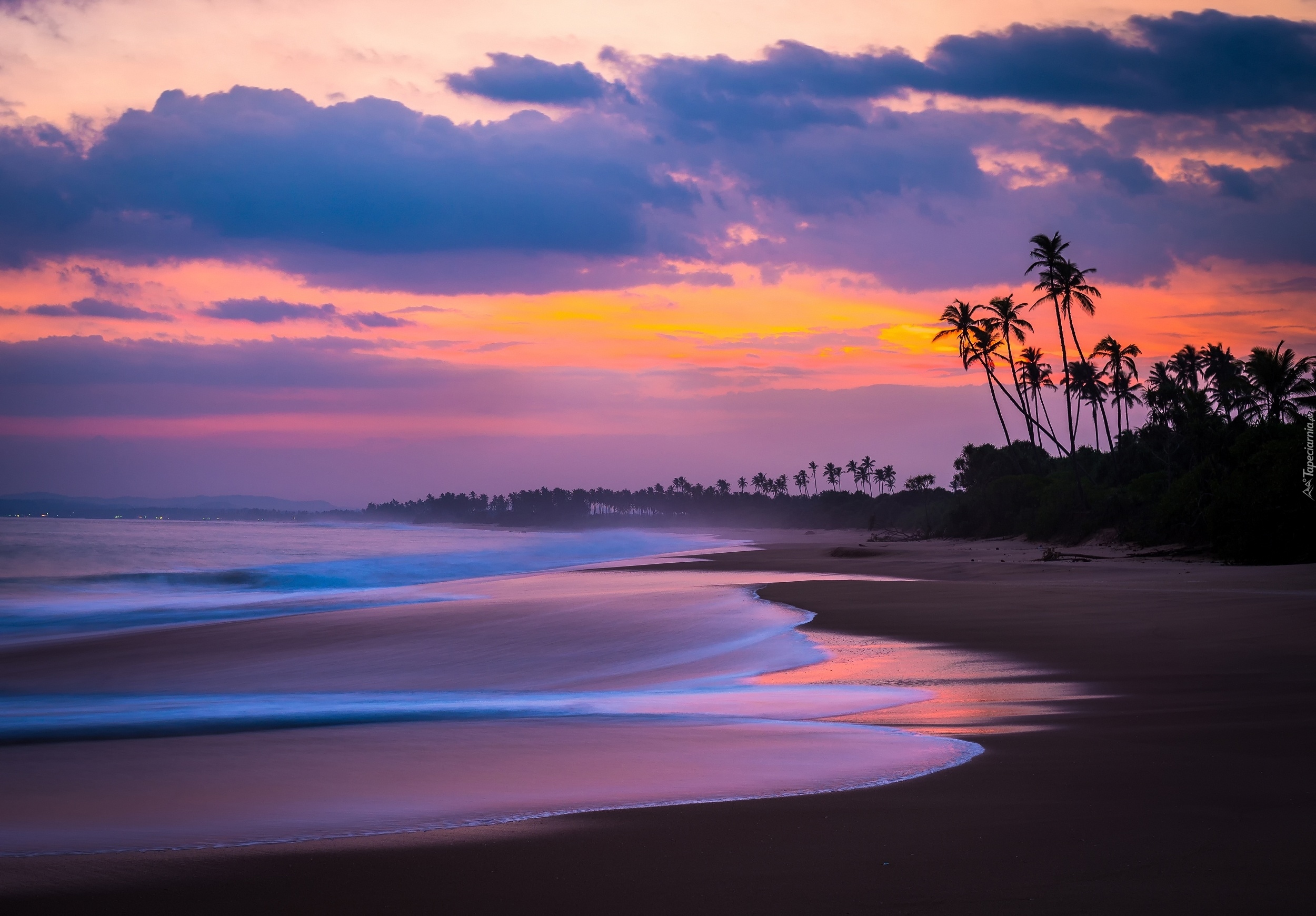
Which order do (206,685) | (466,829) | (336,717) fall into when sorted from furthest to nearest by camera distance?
(206,685)
(336,717)
(466,829)

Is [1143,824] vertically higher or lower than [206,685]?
higher

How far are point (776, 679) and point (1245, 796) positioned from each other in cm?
569

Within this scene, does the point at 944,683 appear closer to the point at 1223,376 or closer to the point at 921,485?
the point at 1223,376

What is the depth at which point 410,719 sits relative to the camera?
8141mm

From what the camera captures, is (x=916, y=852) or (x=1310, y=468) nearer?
(x=916, y=852)

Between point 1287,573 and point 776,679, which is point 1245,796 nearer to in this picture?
point 776,679

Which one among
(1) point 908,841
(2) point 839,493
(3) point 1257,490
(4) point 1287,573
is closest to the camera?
(1) point 908,841

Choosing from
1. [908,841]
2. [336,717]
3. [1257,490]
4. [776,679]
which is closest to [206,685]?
[336,717]

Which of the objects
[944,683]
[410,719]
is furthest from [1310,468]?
[410,719]

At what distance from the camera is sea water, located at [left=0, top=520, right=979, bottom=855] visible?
16.8ft

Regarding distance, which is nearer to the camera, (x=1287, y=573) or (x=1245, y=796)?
(x=1245, y=796)

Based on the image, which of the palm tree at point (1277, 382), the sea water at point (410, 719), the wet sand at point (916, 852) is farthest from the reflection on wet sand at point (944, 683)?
the palm tree at point (1277, 382)

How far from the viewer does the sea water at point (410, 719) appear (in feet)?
16.8

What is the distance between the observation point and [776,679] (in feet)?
32.9
